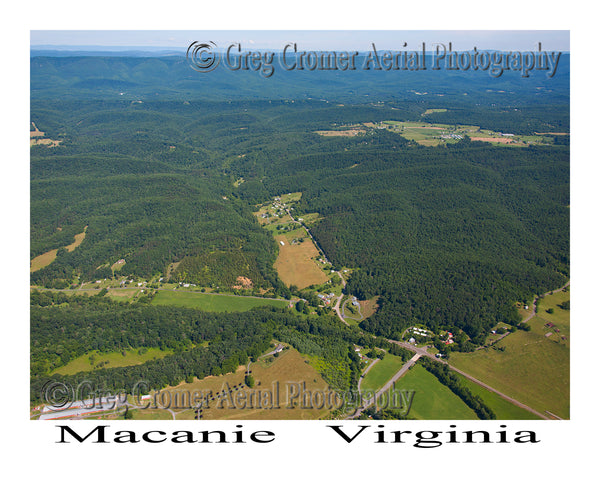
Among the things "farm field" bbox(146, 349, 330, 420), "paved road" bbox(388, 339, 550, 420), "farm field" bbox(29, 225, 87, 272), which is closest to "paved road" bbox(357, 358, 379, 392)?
"farm field" bbox(146, 349, 330, 420)

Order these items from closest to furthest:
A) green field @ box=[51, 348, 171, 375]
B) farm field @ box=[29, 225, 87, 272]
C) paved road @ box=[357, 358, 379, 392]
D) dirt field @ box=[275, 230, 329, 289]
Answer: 1. paved road @ box=[357, 358, 379, 392]
2. green field @ box=[51, 348, 171, 375]
3. dirt field @ box=[275, 230, 329, 289]
4. farm field @ box=[29, 225, 87, 272]

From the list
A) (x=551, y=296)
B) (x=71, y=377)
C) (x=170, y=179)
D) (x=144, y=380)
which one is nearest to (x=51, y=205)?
(x=170, y=179)

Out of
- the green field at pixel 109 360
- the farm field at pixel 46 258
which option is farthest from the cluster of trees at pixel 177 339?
the farm field at pixel 46 258

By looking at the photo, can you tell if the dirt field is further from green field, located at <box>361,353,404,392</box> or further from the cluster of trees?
green field, located at <box>361,353,404,392</box>

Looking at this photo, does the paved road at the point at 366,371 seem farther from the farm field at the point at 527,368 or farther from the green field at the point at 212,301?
the green field at the point at 212,301

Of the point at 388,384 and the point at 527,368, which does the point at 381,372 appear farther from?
the point at 527,368

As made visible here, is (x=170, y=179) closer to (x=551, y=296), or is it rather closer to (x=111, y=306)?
(x=111, y=306)

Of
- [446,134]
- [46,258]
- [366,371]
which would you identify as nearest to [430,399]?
[366,371]
